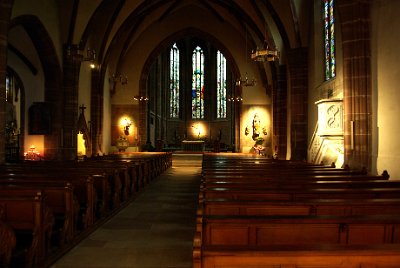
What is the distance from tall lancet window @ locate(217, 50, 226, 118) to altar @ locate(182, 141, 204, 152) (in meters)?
6.02

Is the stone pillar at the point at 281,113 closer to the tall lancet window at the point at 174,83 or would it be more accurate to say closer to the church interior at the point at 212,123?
the church interior at the point at 212,123

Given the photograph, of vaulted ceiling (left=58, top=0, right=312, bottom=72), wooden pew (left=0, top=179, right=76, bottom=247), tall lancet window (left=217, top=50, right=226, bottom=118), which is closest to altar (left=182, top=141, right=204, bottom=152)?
tall lancet window (left=217, top=50, right=226, bottom=118)

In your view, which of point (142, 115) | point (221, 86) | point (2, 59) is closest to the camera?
point (2, 59)

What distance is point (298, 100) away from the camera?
1781cm

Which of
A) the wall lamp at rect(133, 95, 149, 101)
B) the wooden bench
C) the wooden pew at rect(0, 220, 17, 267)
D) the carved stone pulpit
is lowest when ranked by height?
the wooden pew at rect(0, 220, 17, 267)

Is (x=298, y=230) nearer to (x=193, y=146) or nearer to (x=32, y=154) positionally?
(x=32, y=154)

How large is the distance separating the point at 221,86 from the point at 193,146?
811cm

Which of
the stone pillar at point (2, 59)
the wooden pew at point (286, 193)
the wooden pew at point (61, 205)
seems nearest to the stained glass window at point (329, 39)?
the wooden pew at point (286, 193)

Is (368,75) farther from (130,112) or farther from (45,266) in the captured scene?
(130,112)

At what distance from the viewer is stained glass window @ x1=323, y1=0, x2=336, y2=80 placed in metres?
14.8

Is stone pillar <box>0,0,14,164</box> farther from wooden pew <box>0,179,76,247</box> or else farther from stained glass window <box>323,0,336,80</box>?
stained glass window <box>323,0,336,80</box>

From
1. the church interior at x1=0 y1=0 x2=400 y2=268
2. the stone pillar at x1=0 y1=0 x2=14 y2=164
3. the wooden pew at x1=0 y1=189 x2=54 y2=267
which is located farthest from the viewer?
the stone pillar at x1=0 y1=0 x2=14 y2=164

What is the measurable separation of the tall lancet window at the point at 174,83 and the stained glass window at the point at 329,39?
81.0ft

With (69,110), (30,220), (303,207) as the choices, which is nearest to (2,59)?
(69,110)
